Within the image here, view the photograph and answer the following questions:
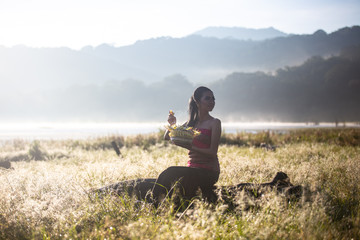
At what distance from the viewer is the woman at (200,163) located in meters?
4.49

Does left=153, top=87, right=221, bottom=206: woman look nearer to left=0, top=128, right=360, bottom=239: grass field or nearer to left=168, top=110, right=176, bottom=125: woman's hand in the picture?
left=168, top=110, right=176, bottom=125: woman's hand

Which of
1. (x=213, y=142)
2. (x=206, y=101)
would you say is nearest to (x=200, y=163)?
(x=213, y=142)

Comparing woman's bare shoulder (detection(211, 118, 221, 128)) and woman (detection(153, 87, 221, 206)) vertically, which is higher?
woman's bare shoulder (detection(211, 118, 221, 128))

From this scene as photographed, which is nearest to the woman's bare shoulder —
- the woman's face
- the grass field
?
the woman's face

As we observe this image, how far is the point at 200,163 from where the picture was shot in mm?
4711

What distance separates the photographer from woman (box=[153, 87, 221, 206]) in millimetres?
4488

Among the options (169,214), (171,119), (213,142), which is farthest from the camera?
(171,119)

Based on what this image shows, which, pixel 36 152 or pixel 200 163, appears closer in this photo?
pixel 200 163

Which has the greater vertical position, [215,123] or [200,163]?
[215,123]

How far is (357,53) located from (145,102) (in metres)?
123

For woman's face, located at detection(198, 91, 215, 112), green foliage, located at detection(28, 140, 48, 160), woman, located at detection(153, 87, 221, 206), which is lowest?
green foliage, located at detection(28, 140, 48, 160)

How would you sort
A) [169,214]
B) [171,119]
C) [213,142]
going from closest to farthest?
[169,214] → [213,142] → [171,119]

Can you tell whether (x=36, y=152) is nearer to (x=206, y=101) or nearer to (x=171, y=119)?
→ (x=171, y=119)

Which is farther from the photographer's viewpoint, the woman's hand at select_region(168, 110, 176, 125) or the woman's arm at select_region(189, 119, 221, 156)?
the woman's hand at select_region(168, 110, 176, 125)
